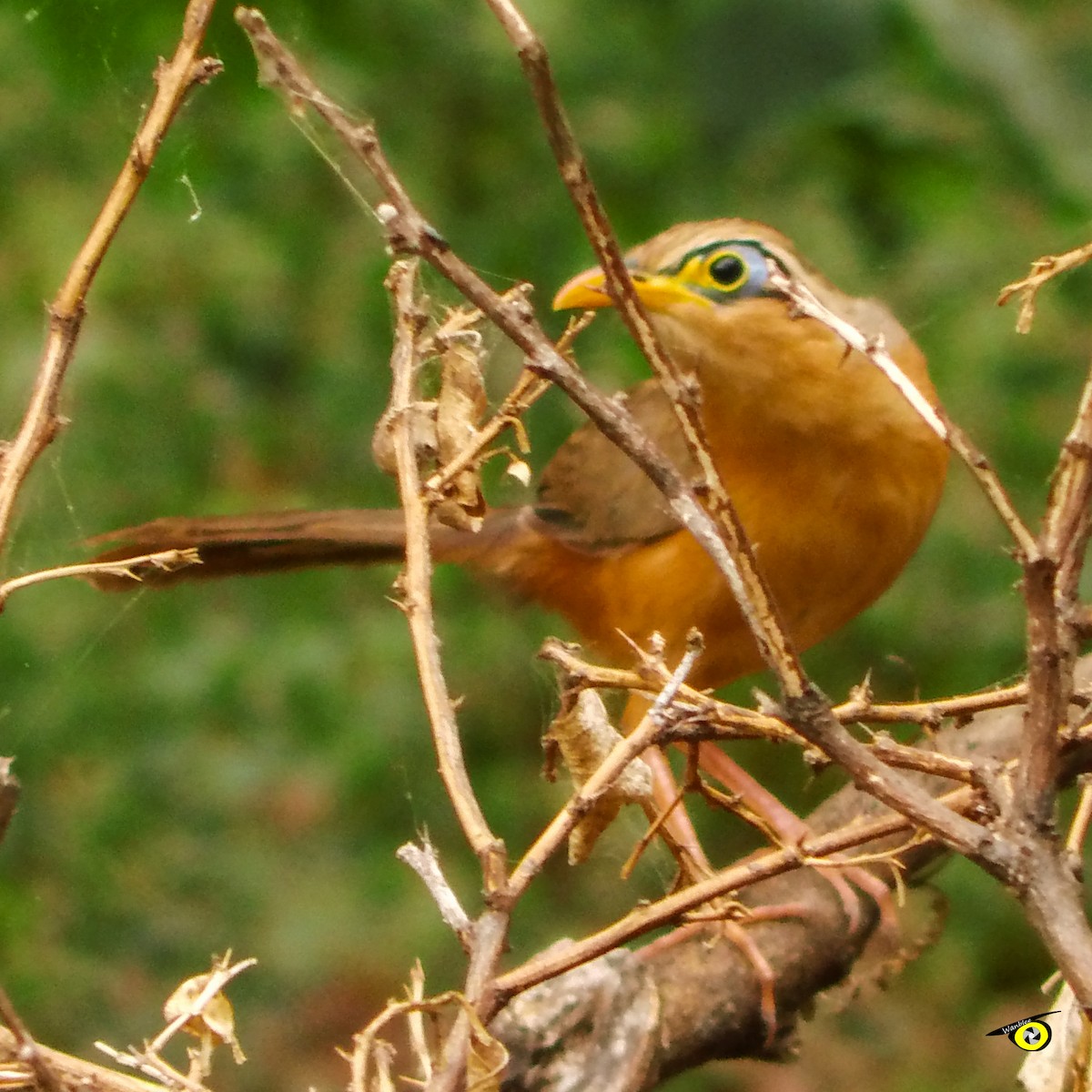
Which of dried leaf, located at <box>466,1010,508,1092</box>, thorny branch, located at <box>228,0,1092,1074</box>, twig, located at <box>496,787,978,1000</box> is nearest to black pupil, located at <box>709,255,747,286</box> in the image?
thorny branch, located at <box>228,0,1092,1074</box>

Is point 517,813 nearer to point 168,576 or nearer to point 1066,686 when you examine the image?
point 168,576

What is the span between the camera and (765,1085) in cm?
469

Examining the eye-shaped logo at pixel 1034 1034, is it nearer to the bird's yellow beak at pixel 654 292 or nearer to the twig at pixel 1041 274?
the twig at pixel 1041 274

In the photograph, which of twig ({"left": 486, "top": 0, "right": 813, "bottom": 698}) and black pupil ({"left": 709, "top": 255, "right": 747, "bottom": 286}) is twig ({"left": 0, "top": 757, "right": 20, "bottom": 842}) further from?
black pupil ({"left": 709, "top": 255, "right": 747, "bottom": 286})

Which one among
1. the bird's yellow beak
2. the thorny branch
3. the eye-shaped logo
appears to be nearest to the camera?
the thorny branch

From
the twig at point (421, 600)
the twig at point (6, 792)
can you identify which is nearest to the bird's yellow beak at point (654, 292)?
the twig at point (421, 600)

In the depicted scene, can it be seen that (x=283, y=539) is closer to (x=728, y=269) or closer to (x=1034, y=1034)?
(x=728, y=269)

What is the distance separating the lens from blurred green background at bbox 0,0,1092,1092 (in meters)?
2.95

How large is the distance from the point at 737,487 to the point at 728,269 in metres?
0.41

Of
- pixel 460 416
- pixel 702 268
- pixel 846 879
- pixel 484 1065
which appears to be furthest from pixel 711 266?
pixel 484 1065

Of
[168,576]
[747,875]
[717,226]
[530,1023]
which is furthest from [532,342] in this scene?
[717,226]

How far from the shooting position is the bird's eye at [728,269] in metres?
2.03

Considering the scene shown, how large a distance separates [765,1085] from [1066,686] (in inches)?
164

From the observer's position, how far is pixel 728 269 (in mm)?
2051
